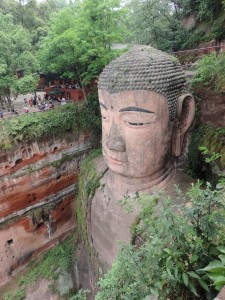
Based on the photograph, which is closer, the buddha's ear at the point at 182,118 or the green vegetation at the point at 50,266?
the buddha's ear at the point at 182,118

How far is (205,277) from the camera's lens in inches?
90.2

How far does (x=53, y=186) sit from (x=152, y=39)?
1032 centimetres

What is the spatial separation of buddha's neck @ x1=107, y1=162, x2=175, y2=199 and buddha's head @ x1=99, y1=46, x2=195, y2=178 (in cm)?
15

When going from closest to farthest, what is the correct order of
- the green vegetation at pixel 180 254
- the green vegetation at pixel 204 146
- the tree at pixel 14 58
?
the green vegetation at pixel 180 254
the green vegetation at pixel 204 146
the tree at pixel 14 58

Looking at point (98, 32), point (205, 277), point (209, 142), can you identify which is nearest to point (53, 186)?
point (98, 32)

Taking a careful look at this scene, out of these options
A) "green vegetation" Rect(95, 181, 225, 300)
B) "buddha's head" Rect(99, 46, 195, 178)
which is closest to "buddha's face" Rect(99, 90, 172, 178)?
"buddha's head" Rect(99, 46, 195, 178)

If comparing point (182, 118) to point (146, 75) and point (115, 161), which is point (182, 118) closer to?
point (146, 75)

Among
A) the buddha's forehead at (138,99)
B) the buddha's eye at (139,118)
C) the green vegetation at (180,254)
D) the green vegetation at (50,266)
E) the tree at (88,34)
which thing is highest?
the tree at (88,34)

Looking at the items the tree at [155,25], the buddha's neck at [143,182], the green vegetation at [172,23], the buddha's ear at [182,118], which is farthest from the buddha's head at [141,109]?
the tree at [155,25]

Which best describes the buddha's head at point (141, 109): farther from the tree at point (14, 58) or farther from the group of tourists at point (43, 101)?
the group of tourists at point (43, 101)

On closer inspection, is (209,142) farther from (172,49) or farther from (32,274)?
(172,49)

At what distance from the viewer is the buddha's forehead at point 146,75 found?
549 centimetres

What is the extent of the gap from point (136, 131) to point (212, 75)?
2708mm

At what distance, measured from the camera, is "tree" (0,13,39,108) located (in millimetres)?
11453
